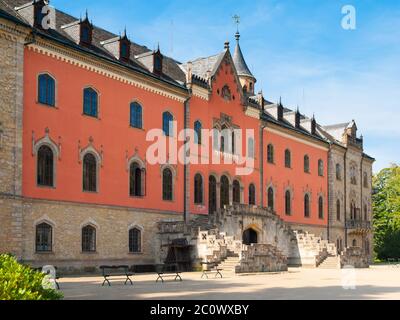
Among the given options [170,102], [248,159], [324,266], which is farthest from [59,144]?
[324,266]

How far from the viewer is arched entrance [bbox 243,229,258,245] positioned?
39684mm

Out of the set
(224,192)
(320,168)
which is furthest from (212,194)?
(320,168)

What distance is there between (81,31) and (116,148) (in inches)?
264

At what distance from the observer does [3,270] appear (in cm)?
1039

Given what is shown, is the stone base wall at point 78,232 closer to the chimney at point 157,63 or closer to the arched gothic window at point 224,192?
the arched gothic window at point 224,192

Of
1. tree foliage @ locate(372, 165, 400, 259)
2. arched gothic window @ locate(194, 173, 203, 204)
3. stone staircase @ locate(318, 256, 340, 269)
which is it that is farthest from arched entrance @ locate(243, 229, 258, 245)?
tree foliage @ locate(372, 165, 400, 259)

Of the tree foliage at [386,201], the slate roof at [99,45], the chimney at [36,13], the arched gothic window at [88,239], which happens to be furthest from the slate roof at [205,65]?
the tree foliage at [386,201]

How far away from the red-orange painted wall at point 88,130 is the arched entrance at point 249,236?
5788 millimetres

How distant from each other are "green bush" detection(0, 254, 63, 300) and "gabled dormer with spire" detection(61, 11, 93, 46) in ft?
71.9

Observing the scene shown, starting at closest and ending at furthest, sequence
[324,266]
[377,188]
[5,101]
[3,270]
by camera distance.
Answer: [3,270] < [5,101] < [324,266] < [377,188]

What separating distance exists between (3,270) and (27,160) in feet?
57.4

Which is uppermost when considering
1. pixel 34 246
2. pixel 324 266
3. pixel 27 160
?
pixel 27 160

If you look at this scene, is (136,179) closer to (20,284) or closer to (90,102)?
(90,102)

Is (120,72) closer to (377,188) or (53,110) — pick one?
(53,110)
